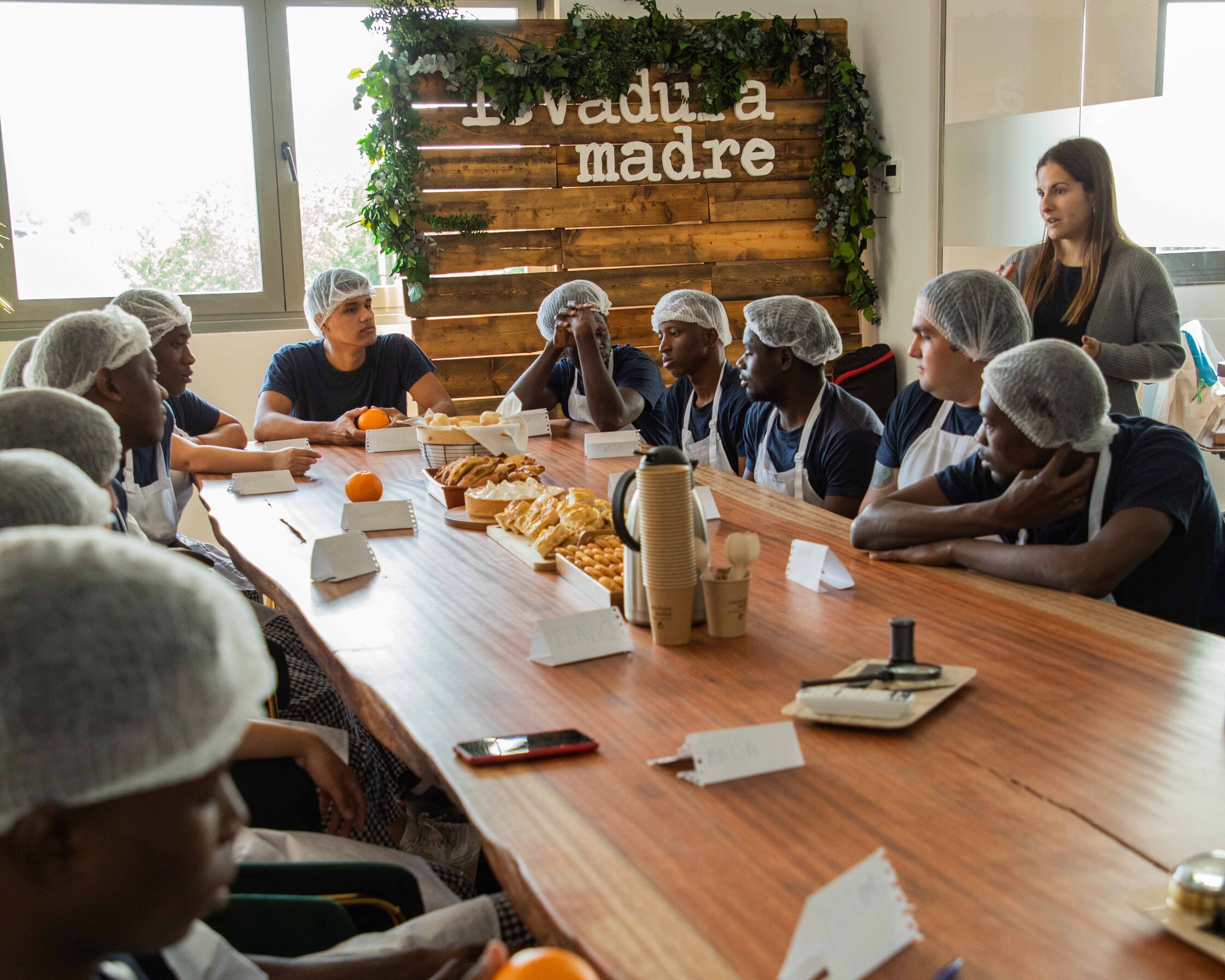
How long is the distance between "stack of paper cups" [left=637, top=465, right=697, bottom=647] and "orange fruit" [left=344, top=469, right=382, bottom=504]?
4.64ft

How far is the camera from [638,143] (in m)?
5.98

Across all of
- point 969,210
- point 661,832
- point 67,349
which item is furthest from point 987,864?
point 969,210

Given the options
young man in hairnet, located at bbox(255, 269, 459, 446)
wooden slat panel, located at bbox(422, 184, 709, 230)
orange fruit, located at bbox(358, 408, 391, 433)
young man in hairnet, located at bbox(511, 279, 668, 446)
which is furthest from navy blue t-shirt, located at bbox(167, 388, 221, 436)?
wooden slat panel, located at bbox(422, 184, 709, 230)

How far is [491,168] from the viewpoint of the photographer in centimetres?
580

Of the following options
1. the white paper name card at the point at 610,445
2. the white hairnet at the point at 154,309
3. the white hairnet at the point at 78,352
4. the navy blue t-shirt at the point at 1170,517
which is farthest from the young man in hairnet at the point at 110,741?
the white hairnet at the point at 154,309

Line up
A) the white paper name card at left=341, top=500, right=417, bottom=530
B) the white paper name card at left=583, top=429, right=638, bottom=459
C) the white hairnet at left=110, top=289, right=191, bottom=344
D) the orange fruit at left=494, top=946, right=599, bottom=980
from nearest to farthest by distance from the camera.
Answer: the orange fruit at left=494, top=946, right=599, bottom=980, the white paper name card at left=341, top=500, right=417, bottom=530, the white hairnet at left=110, top=289, right=191, bottom=344, the white paper name card at left=583, top=429, right=638, bottom=459

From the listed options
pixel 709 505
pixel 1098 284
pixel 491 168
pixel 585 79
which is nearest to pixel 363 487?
pixel 709 505

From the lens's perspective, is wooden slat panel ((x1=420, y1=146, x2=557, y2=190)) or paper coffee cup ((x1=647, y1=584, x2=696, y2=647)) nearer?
paper coffee cup ((x1=647, y1=584, x2=696, y2=647))

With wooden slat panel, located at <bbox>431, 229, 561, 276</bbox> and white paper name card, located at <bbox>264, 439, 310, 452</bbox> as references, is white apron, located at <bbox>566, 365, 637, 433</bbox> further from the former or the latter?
wooden slat panel, located at <bbox>431, 229, 561, 276</bbox>

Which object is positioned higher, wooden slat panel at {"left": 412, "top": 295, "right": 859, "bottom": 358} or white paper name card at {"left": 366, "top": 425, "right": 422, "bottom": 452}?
wooden slat panel at {"left": 412, "top": 295, "right": 859, "bottom": 358}

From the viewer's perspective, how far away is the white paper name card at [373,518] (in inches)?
113

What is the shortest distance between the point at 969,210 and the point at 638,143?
1.71 meters

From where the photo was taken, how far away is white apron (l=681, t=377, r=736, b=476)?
396 centimetres

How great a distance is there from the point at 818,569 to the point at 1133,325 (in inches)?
82.1
